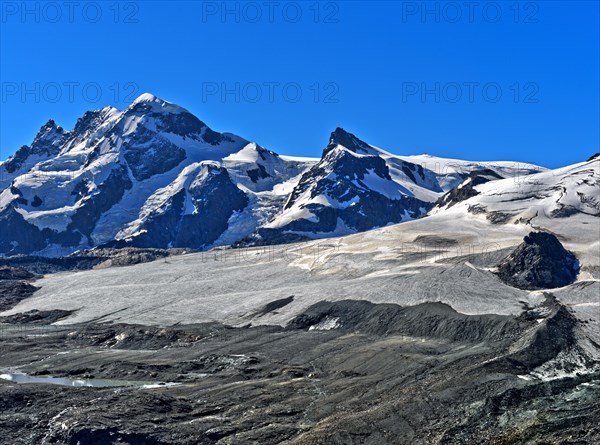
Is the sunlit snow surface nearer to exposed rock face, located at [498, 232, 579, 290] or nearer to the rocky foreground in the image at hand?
exposed rock face, located at [498, 232, 579, 290]

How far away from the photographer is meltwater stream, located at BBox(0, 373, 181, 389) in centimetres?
9744

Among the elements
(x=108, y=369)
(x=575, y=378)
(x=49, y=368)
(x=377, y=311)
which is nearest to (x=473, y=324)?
(x=377, y=311)

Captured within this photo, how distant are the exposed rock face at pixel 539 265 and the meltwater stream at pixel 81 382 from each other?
66386mm

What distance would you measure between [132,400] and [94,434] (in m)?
8.92

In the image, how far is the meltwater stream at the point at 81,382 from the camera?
97.4 meters

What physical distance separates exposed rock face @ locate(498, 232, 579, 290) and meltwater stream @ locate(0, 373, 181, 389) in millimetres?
66386

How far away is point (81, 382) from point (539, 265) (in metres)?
79.2

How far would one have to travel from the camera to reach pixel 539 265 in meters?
149

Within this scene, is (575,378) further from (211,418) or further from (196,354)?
(196,354)

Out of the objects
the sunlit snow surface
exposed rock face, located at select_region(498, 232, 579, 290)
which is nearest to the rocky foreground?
the sunlit snow surface

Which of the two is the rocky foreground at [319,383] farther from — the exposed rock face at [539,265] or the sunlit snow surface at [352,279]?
the exposed rock face at [539,265]

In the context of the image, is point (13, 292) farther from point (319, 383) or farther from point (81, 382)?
point (319, 383)

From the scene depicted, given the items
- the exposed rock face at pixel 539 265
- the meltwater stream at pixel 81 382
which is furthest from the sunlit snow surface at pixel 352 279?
the meltwater stream at pixel 81 382

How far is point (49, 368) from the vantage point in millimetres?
109812
